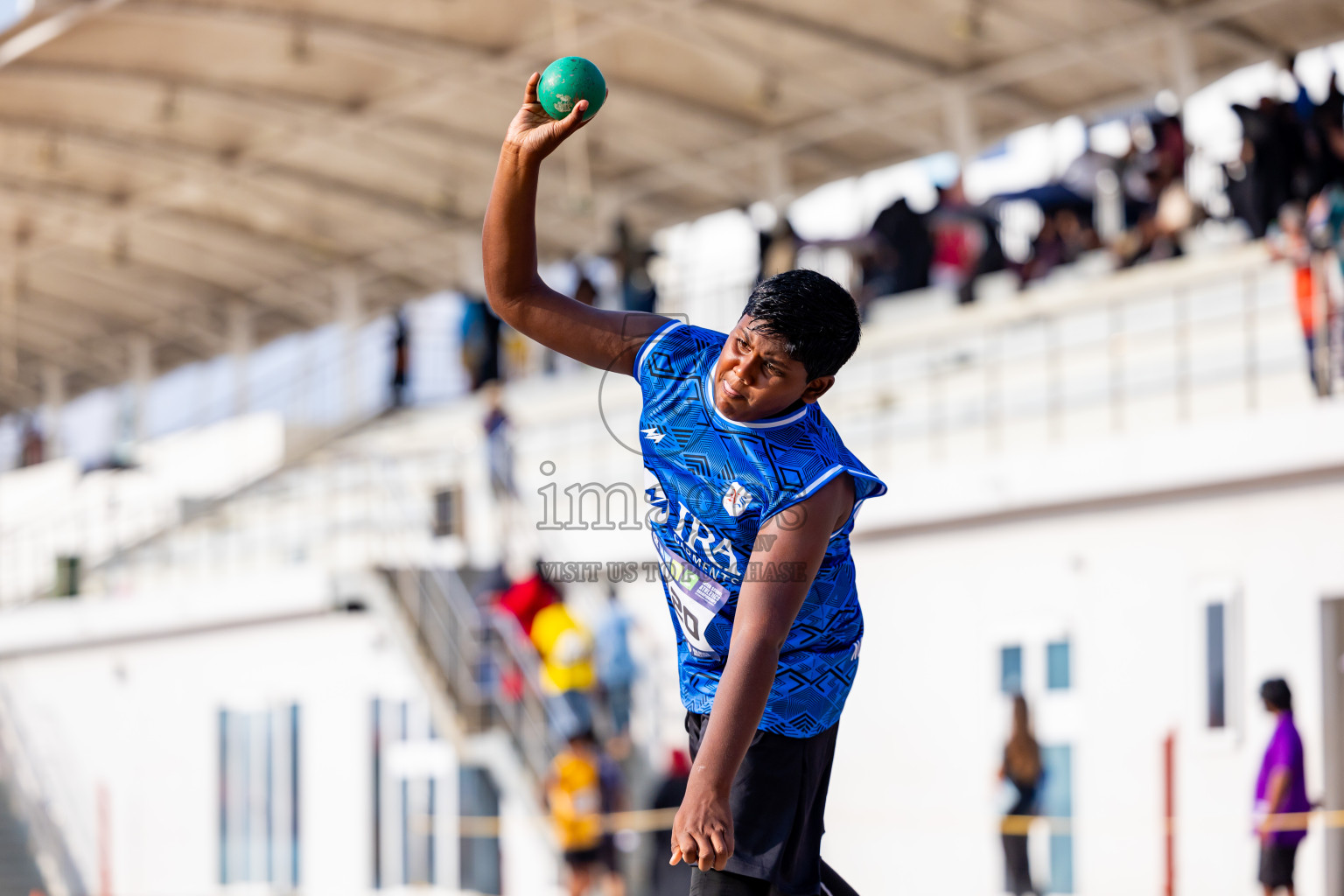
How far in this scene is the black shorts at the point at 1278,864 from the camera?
345 inches

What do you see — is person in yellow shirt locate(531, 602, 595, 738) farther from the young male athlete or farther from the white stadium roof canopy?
the young male athlete

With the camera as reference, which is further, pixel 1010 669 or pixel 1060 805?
pixel 1010 669

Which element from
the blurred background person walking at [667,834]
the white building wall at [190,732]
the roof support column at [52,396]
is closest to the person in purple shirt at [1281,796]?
the blurred background person walking at [667,834]

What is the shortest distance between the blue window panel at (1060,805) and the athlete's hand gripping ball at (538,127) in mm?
8880

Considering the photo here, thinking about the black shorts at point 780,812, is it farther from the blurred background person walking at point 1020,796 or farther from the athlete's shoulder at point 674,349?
the blurred background person walking at point 1020,796

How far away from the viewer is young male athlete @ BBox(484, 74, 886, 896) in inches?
107

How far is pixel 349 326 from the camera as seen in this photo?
30.5 m

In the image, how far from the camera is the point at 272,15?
780 inches

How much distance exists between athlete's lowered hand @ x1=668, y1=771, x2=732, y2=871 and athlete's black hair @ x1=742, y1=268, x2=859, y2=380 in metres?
0.72

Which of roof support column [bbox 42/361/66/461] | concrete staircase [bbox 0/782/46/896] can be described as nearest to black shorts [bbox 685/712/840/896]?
concrete staircase [bbox 0/782/46/896]

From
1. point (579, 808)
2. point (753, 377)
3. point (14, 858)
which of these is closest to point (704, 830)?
point (753, 377)

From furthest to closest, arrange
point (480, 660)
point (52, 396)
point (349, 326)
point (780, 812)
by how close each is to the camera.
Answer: point (52, 396) → point (349, 326) → point (480, 660) → point (780, 812)

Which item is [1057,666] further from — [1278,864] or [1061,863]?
[1278,864]

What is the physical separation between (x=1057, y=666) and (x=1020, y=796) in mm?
932
